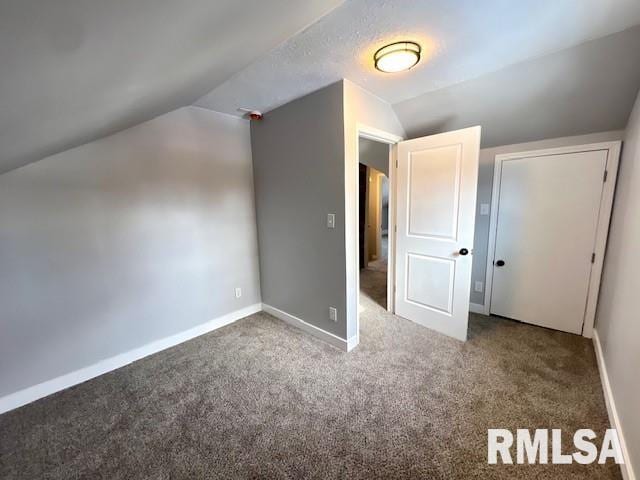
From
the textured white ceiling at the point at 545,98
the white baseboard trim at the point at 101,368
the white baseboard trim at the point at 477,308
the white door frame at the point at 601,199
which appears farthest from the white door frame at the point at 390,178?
the white baseboard trim at the point at 101,368

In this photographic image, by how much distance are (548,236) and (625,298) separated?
1.09 metres

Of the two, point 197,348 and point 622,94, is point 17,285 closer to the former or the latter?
point 197,348

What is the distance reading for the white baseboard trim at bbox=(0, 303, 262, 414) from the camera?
5.92ft

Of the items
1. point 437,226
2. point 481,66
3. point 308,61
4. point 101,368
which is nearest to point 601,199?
point 437,226

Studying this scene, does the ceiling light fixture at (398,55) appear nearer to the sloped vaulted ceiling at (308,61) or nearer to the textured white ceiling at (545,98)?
the sloped vaulted ceiling at (308,61)

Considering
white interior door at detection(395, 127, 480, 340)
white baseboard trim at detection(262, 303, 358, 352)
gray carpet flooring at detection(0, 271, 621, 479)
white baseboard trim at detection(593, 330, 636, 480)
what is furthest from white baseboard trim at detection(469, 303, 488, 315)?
white baseboard trim at detection(262, 303, 358, 352)

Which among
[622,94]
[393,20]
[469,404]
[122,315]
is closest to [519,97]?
[622,94]

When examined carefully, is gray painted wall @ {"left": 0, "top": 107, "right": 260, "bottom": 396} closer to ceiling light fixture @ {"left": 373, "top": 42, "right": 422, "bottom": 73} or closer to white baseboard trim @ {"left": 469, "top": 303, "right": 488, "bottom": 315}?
ceiling light fixture @ {"left": 373, "top": 42, "right": 422, "bottom": 73}

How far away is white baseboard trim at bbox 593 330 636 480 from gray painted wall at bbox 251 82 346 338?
1685 millimetres

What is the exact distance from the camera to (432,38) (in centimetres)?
152

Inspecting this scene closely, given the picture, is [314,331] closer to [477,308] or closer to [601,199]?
[477,308]

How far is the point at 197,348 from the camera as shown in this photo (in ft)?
7.96

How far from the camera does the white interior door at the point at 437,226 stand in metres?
2.30

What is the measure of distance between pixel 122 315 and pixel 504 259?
3726mm
